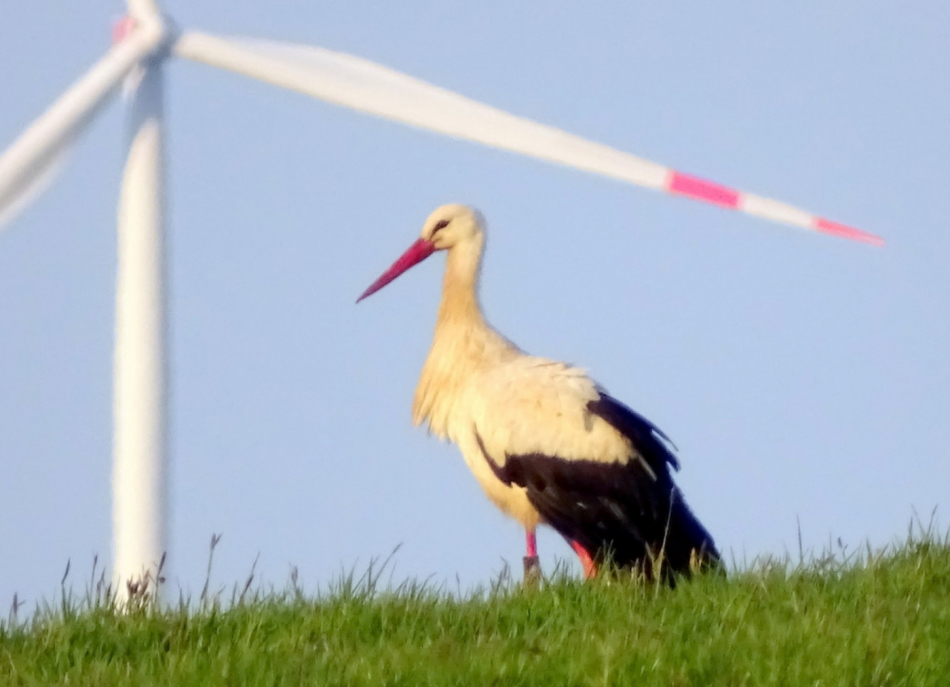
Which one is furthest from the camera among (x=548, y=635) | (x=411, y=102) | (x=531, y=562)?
(x=411, y=102)

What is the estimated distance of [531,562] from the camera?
7.82m

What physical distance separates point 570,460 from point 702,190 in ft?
4.72

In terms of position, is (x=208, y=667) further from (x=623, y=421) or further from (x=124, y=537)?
(x=124, y=537)

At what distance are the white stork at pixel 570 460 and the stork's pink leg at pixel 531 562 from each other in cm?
1

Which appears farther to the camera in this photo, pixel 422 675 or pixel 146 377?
pixel 146 377

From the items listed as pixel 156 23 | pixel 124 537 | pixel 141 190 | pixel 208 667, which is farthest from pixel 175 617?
pixel 156 23

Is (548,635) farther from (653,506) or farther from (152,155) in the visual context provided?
(152,155)

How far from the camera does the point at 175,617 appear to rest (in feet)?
20.1

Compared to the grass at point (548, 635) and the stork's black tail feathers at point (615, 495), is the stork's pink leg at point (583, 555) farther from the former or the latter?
the grass at point (548, 635)

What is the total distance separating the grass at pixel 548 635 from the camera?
529cm

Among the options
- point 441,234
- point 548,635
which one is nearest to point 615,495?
point 441,234

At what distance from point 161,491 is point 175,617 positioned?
304 cm

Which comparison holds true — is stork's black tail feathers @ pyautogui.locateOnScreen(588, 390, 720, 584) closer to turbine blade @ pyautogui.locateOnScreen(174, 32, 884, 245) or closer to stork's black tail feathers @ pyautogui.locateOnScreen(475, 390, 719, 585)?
stork's black tail feathers @ pyautogui.locateOnScreen(475, 390, 719, 585)

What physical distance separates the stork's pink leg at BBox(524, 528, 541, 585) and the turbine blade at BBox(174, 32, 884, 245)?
5.79 feet
